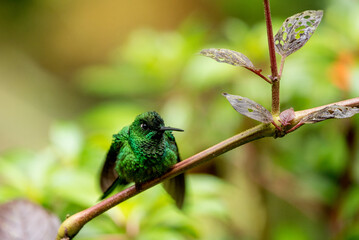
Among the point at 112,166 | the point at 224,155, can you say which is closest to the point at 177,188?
the point at 112,166

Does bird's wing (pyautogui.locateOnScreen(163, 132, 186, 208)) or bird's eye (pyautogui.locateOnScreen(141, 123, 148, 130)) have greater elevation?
bird's eye (pyautogui.locateOnScreen(141, 123, 148, 130))

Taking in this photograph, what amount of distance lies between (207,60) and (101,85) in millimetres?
988

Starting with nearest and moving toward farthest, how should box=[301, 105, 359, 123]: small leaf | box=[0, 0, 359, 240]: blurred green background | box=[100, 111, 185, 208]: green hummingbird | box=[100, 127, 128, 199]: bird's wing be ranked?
box=[301, 105, 359, 123]: small leaf, box=[100, 111, 185, 208]: green hummingbird, box=[100, 127, 128, 199]: bird's wing, box=[0, 0, 359, 240]: blurred green background

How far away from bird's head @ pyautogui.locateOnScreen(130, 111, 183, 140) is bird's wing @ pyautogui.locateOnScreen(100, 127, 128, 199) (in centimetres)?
6

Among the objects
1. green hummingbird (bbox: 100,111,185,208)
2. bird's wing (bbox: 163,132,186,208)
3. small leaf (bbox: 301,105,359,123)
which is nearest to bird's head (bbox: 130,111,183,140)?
green hummingbird (bbox: 100,111,185,208)

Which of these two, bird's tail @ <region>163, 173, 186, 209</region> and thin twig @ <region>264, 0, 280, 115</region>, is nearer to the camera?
thin twig @ <region>264, 0, 280, 115</region>

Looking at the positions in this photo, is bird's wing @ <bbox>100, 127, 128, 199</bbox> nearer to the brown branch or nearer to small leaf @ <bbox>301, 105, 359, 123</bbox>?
the brown branch

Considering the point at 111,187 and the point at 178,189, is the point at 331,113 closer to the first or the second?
the point at 178,189

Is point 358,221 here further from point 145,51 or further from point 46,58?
point 46,58

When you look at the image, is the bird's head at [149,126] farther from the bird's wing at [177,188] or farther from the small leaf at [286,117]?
the small leaf at [286,117]

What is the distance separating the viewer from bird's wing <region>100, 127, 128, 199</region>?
50.6 inches

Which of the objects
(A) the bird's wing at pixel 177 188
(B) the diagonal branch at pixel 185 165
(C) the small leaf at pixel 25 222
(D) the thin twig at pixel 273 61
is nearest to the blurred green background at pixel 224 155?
(C) the small leaf at pixel 25 222

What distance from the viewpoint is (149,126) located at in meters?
1.21

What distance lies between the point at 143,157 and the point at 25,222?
384mm
